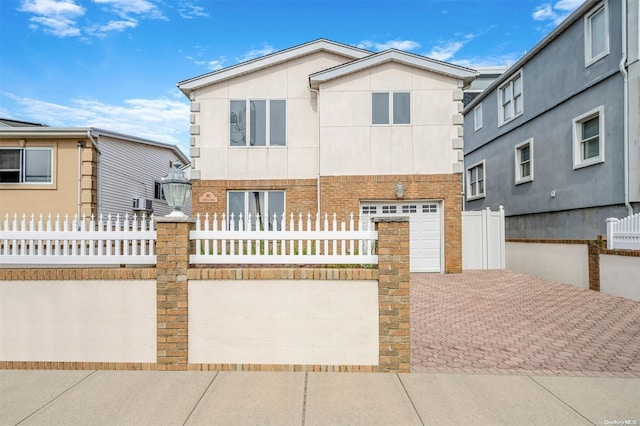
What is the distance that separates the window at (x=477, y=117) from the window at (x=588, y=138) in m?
7.49

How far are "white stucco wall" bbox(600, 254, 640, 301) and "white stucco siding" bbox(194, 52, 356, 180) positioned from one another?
886 cm

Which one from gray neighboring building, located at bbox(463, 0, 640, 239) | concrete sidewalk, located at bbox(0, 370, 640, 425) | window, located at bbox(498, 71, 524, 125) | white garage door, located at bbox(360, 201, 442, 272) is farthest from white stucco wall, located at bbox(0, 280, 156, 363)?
window, located at bbox(498, 71, 524, 125)

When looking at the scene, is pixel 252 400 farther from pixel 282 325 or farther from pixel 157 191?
pixel 157 191

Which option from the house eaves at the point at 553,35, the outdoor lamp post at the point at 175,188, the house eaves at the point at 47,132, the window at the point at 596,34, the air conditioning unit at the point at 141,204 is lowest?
the outdoor lamp post at the point at 175,188

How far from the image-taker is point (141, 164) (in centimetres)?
1903

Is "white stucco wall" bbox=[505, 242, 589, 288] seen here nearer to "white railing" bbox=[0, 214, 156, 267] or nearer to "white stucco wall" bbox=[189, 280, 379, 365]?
"white stucco wall" bbox=[189, 280, 379, 365]

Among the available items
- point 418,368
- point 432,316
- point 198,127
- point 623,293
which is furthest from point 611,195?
point 198,127

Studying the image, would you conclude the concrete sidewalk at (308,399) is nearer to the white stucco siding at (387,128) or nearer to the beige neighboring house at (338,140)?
the beige neighboring house at (338,140)

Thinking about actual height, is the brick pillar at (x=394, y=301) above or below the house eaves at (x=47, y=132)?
below

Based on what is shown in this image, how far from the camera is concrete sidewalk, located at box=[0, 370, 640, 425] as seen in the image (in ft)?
12.1

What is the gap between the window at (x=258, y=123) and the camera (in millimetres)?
13156

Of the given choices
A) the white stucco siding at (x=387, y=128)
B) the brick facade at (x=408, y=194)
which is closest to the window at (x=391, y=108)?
the white stucco siding at (x=387, y=128)

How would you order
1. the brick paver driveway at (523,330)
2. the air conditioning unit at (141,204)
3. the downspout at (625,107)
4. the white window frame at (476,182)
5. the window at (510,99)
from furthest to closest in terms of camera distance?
the white window frame at (476,182) → the air conditioning unit at (141,204) → the window at (510,99) → the downspout at (625,107) → the brick paver driveway at (523,330)

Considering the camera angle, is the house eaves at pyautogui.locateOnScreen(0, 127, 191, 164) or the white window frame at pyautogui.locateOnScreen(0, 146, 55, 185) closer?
the house eaves at pyautogui.locateOnScreen(0, 127, 191, 164)
